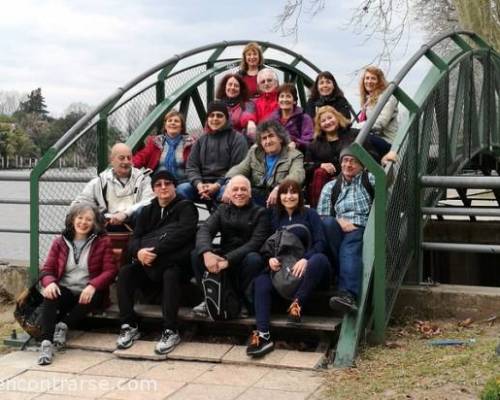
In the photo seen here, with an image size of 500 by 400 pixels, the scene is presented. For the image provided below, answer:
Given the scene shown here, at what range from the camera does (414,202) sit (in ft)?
22.3

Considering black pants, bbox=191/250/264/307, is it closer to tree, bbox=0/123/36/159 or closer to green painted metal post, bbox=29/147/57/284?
green painted metal post, bbox=29/147/57/284

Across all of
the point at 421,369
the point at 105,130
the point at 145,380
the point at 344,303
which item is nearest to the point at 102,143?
the point at 105,130

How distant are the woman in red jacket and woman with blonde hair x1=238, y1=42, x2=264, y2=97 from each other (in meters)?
1.40

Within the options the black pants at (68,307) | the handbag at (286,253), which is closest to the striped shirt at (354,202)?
the handbag at (286,253)

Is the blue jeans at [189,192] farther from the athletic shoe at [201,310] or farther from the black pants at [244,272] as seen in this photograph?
the athletic shoe at [201,310]

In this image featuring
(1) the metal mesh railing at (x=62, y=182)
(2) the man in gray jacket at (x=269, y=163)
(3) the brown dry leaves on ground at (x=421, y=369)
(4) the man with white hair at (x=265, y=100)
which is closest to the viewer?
(3) the brown dry leaves on ground at (x=421, y=369)

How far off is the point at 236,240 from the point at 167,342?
3.11ft

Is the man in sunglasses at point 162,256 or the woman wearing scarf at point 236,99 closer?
the man in sunglasses at point 162,256

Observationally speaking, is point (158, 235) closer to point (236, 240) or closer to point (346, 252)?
point (236, 240)

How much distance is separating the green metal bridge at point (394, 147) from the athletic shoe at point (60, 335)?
2.59 feet

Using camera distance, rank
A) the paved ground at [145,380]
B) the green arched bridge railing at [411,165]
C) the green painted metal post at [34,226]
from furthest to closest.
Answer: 1. the green painted metal post at [34,226]
2. the green arched bridge railing at [411,165]
3. the paved ground at [145,380]

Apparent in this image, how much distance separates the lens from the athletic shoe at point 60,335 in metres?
5.96

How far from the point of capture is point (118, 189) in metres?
6.75

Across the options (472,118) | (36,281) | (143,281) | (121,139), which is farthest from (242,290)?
(472,118)
